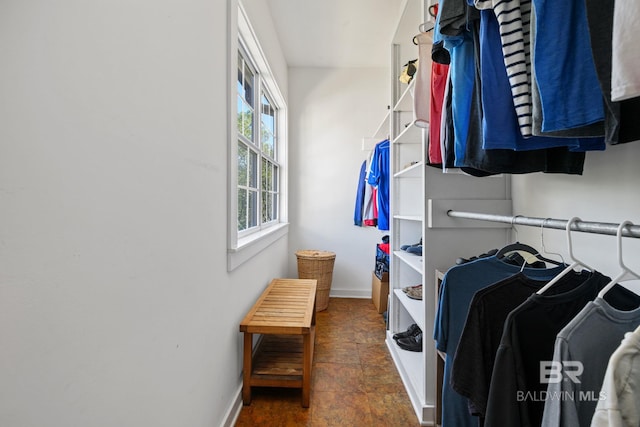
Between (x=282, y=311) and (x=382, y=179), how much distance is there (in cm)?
164

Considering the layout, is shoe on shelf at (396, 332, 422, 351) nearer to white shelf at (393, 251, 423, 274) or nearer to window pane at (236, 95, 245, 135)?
white shelf at (393, 251, 423, 274)

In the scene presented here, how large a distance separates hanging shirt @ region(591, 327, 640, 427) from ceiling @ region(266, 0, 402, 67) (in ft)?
9.45

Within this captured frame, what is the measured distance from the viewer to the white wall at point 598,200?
858 mm

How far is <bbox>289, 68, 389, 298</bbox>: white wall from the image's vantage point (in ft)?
11.9

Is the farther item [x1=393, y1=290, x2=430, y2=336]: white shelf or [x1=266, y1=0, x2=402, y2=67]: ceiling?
[x1=266, y1=0, x2=402, y2=67]: ceiling

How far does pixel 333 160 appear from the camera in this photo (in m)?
3.64

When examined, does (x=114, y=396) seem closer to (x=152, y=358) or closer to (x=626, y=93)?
(x=152, y=358)

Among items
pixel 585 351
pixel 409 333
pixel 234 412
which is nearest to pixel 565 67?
pixel 585 351

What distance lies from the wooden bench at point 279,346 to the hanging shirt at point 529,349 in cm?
103

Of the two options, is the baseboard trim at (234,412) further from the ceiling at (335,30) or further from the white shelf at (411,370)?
the ceiling at (335,30)

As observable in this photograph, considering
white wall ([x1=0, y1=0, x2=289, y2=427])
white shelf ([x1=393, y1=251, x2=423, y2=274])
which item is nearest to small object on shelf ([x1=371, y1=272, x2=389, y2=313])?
white shelf ([x1=393, y1=251, x2=423, y2=274])

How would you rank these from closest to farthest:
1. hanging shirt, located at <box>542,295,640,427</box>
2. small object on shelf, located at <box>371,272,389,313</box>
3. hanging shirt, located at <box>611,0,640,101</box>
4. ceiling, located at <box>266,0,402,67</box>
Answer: hanging shirt, located at <box>611,0,640,101</box>
hanging shirt, located at <box>542,295,640,427</box>
ceiling, located at <box>266,0,402,67</box>
small object on shelf, located at <box>371,272,389,313</box>

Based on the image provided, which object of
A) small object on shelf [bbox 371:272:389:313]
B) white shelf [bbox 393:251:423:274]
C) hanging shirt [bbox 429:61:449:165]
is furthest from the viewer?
small object on shelf [bbox 371:272:389:313]

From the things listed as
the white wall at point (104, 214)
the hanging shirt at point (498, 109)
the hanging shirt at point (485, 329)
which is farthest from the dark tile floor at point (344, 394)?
the hanging shirt at point (498, 109)
